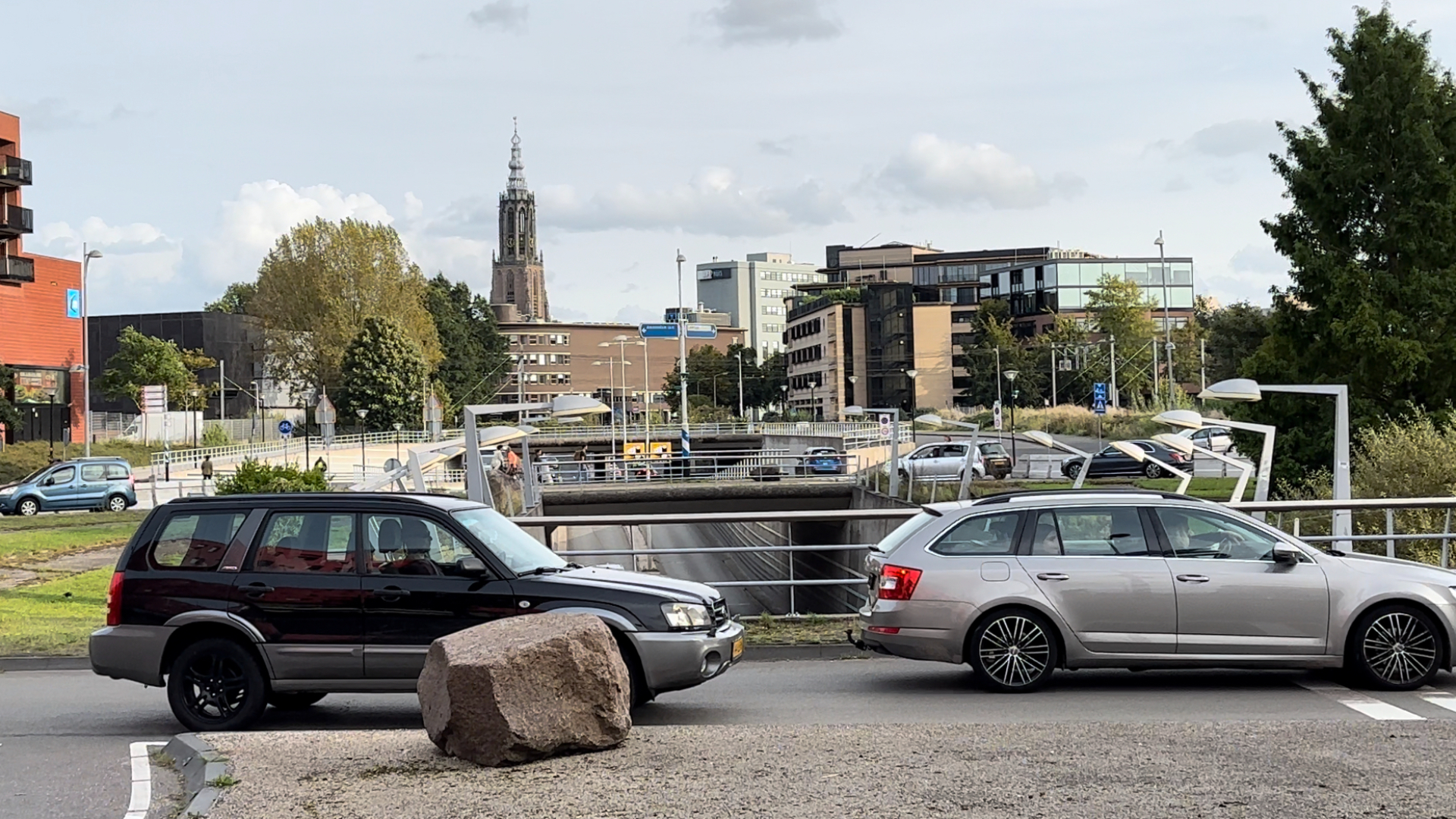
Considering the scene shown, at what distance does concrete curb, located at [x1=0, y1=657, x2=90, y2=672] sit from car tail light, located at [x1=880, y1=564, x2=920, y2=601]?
7.88m

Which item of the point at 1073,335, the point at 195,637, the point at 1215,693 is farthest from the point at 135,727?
the point at 1073,335

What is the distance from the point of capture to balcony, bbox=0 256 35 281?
72062 mm

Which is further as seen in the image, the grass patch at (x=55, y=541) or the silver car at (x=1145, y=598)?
the grass patch at (x=55, y=541)

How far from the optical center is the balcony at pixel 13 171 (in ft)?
236

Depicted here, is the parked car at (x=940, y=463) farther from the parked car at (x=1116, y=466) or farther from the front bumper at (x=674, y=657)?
the front bumper at (x=674, y=657)

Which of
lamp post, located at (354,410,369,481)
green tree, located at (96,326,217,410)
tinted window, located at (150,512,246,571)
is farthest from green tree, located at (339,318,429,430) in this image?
tinted window, located at (150,512,246,571)

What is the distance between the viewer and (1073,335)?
116 meters

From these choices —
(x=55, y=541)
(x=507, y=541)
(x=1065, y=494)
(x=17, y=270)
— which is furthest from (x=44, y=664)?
(x=17, y=270)

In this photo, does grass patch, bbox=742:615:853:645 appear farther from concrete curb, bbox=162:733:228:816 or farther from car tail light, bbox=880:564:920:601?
concrete curb, bbox=162:733:228:816

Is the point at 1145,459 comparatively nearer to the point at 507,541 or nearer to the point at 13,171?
the point at 507,541

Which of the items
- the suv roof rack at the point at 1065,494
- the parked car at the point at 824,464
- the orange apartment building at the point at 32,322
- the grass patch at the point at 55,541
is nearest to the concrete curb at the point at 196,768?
the suv roof rack at the point at 1065,494

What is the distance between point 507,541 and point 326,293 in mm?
89103

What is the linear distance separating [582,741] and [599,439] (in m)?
95.2

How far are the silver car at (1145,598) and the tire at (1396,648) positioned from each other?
0.4 inches
